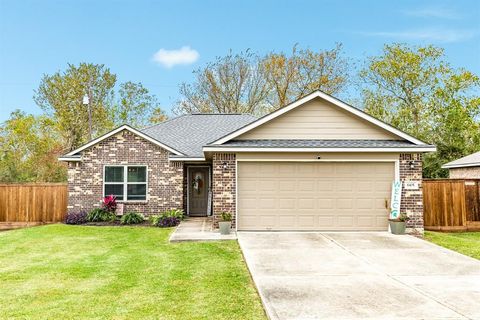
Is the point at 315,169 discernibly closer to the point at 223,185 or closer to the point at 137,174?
the point at 223,185

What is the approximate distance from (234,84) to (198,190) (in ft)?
52.0

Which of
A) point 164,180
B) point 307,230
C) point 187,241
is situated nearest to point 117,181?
point 164,180

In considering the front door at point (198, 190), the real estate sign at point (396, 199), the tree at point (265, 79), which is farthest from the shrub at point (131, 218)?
the tree at point (265, 79)

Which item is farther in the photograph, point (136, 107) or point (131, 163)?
point (136, 107)

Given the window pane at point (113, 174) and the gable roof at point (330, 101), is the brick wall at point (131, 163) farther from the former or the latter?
the gable roof at point (330, 101)

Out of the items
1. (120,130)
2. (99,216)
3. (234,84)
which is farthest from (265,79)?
(99,216)

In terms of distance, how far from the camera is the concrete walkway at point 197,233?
1063cm

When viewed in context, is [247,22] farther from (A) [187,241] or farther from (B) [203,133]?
(A) [187,241]

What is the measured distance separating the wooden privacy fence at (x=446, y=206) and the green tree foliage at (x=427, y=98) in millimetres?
13035

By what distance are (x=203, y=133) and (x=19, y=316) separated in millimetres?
14168

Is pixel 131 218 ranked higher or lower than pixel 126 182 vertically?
lower

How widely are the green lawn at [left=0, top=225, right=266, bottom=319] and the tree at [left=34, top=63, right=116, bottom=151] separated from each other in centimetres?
1996

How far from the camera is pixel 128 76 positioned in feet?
106

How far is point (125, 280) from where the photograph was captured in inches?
266
